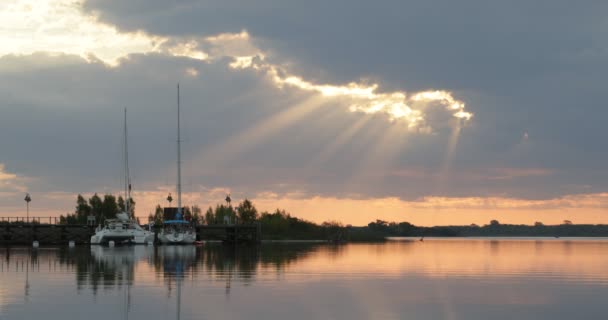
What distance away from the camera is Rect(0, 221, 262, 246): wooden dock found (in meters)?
136

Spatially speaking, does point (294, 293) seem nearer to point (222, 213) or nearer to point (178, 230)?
point (178, 230)

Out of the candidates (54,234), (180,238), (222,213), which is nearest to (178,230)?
(180,238)

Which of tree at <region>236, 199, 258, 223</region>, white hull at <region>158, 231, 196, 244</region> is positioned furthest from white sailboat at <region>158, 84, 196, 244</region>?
tree at <region>236, 199, 258, 223</region>

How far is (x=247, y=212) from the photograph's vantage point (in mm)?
190125

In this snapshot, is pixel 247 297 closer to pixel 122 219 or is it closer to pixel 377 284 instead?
pixel 377 284

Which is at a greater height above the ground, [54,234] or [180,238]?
[54,234]

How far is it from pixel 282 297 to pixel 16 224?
377ft

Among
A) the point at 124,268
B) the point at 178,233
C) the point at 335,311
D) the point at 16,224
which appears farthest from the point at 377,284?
the point at 16,224

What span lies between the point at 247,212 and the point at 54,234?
2291 inches

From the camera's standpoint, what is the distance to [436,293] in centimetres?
3872

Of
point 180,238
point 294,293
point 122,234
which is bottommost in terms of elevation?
point 294,293

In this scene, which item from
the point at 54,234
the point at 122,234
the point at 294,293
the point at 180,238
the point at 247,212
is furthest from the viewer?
the point at 247,212

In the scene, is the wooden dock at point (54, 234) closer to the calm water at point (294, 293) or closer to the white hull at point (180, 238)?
the white hull at point (180, 238)

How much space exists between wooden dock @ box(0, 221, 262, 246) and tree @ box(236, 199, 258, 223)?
4226 cm
